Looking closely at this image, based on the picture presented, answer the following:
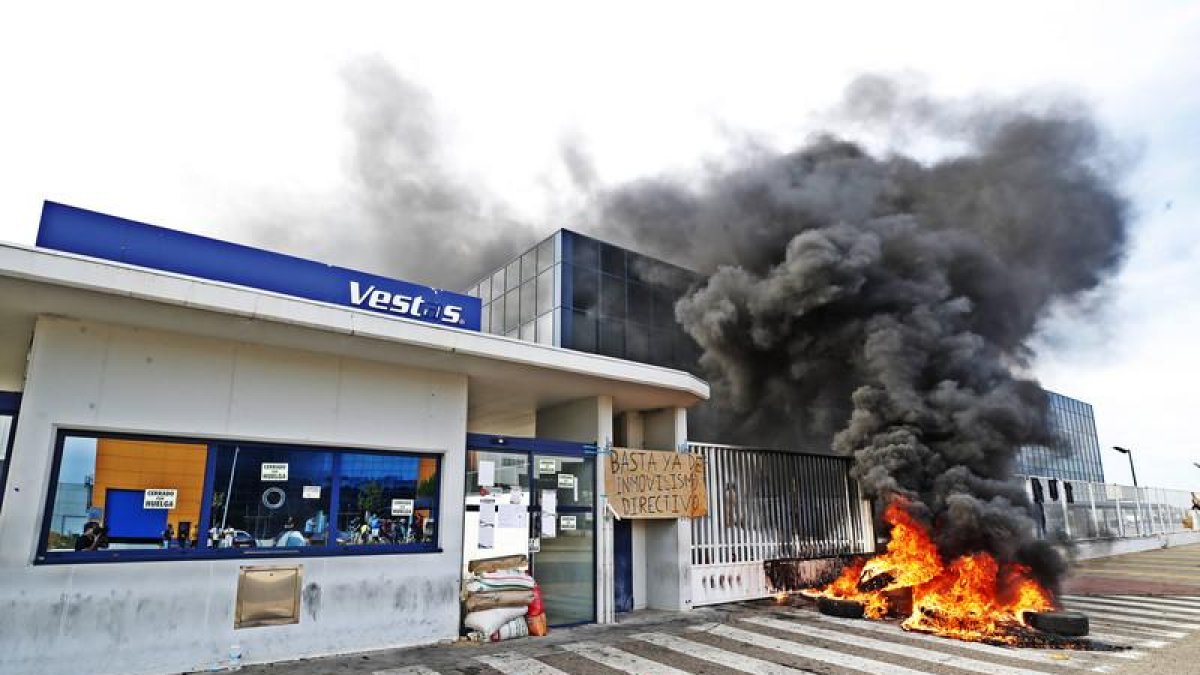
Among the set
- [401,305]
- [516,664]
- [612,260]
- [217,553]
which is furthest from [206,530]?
[612,260]

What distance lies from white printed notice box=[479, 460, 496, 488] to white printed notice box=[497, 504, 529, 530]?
1.27ft

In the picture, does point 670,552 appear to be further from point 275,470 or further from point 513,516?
point 275,470

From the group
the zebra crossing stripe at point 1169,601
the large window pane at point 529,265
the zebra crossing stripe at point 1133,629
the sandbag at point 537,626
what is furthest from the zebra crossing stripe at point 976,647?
the large window pane at point 529,265

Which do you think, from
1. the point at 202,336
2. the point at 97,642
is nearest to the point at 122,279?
the point at 202,336

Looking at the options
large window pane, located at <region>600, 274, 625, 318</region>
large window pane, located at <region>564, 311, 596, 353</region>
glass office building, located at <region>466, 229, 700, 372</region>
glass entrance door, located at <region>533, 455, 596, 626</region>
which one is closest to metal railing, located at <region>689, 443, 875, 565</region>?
glass entrance door, located at <region>533, 455, 596, 626</region>

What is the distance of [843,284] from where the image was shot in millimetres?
15133

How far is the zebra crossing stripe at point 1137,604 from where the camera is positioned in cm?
1071

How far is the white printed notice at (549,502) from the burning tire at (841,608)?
491 centimetres

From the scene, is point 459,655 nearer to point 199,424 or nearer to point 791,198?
point 199,424

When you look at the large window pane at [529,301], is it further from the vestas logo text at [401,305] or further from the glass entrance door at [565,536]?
the vestas logo text at [401,305]

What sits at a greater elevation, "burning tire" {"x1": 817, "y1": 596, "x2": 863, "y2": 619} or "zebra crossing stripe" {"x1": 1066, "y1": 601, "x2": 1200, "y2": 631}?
"burning tire" {"x1": 817, "y1": 596, "x2": 863, "y2": 619}

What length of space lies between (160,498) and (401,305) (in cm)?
346

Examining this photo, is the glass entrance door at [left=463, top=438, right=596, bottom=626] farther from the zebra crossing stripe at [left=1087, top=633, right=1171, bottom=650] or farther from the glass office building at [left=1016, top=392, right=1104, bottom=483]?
the glass office building at [left=1016, top=392, right=1104, bottom=483]

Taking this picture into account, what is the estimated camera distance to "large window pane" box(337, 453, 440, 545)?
7750 mm
